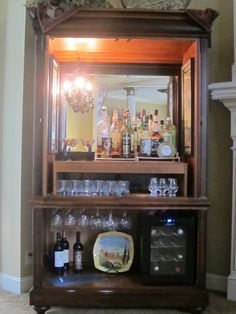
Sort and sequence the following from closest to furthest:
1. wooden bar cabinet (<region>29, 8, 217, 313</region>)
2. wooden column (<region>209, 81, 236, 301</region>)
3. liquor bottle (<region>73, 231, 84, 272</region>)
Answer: wooden bar cabinet (<region>29, 8, 217, 313</region>), wooden column (<region>209, 81, 236, 301</region>), liquor bottle (<region>73, 231, 84, 272</region>)

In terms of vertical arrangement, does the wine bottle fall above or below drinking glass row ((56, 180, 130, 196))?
above

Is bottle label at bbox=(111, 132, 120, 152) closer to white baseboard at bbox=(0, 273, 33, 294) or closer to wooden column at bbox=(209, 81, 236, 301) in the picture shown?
wooden column at bbox=(209, 81, 236, 301)

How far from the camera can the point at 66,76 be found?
2.85 m

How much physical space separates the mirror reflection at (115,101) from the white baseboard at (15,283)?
1076mm

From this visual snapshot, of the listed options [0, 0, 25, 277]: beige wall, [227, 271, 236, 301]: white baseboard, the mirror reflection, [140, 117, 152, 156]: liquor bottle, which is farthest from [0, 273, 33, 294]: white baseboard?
[227, 271, 236, 301]: white baseboard

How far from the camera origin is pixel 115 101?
9.27 ft

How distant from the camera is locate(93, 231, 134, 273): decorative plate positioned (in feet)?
→ 8.77

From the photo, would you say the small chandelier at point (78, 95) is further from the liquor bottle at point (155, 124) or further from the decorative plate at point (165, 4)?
the decorative plate at point (165, 4)

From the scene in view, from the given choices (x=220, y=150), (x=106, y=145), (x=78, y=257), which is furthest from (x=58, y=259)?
(x=220, y=150)

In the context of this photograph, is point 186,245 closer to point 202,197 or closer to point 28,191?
point 202,197

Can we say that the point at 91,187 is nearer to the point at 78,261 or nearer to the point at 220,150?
the point at 78,261

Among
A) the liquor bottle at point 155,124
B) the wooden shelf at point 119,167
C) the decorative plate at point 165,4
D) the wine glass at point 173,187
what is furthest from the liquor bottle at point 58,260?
the decorative plate at point 165,4

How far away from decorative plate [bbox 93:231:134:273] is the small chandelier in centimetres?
102

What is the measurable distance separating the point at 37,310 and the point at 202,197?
1321 mm
